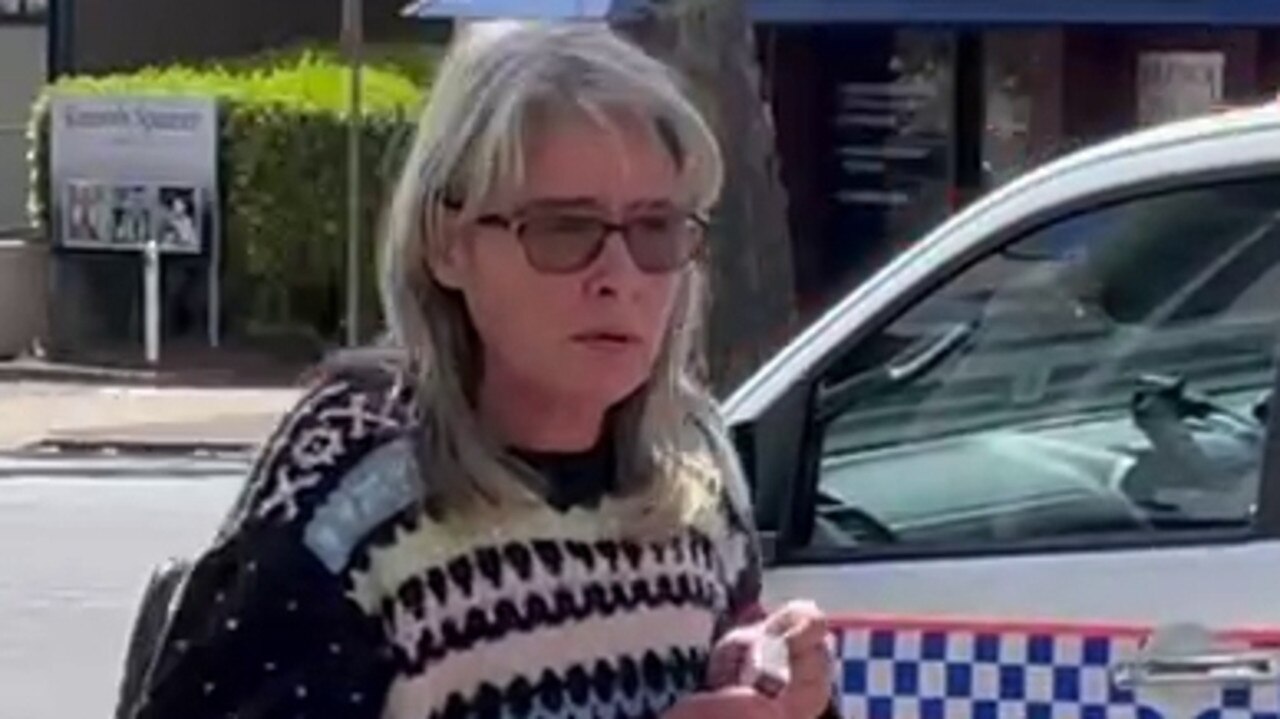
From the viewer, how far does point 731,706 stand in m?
2.60

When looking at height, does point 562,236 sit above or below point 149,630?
above

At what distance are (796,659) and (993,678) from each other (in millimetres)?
1999

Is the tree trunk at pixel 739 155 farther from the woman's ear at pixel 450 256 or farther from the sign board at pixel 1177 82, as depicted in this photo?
the woman's ear at pixel 450 256

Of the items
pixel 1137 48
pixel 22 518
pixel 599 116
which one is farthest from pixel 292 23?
pixel 599 116

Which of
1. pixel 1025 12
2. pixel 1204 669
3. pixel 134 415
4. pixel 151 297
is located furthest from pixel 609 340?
pixel 151 297

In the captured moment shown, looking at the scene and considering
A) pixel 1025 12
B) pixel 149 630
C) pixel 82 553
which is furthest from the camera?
pixel 1025 12

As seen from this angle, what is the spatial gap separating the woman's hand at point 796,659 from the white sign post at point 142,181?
22.1 meters

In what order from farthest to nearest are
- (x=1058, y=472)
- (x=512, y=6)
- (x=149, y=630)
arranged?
(x=512, y=6) → (x=1058, y=472) → (x=149, y=630)

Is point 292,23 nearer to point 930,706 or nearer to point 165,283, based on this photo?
point 165,283

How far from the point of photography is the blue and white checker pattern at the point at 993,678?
453 cm

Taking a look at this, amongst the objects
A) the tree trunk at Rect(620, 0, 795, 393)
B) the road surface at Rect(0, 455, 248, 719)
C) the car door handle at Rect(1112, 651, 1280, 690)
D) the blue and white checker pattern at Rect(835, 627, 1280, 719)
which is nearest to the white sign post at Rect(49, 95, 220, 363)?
the road surface at Rect(0, 455, 248, 719)

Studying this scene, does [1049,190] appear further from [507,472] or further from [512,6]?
[512,6]

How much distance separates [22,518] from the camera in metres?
17.9

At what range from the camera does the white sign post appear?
81.6 ft
